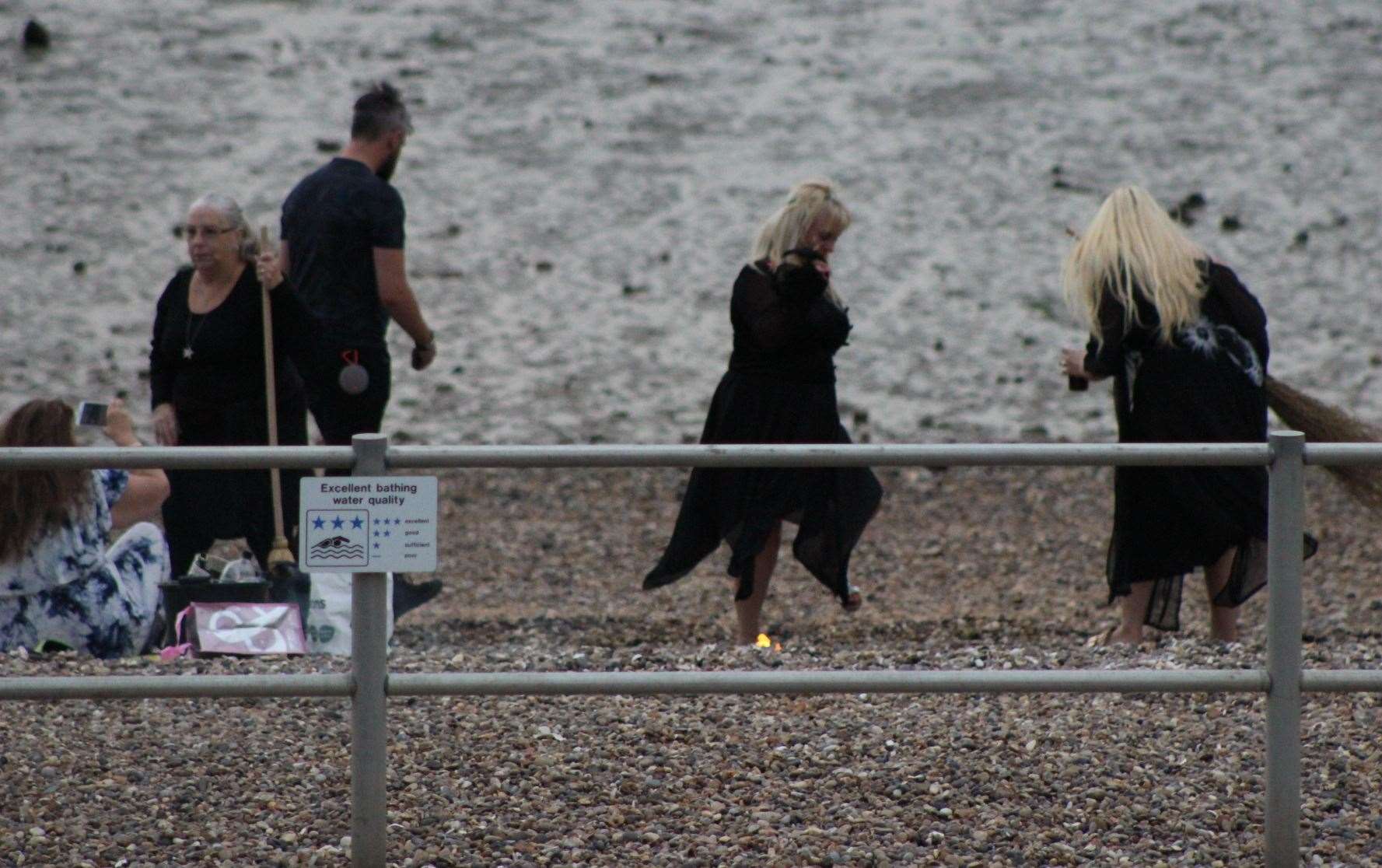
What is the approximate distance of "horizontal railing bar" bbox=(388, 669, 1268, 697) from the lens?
384 cm

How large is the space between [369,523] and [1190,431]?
3.26 m

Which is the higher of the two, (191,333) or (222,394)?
(191,333)

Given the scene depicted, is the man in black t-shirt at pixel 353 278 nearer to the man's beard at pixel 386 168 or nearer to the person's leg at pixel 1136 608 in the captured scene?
the man's beard at pixel 386 168

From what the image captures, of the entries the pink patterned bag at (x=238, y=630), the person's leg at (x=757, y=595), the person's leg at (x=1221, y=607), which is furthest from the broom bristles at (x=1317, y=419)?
the pink patterned bag at (x=238, y=630)

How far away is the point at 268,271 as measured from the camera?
256 inches

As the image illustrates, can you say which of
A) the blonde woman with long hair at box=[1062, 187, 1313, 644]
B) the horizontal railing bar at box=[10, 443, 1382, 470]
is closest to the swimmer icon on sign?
the horizontal railing bar at box=[10, 443, 1382, 470]

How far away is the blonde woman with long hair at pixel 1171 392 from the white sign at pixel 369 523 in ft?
10.0

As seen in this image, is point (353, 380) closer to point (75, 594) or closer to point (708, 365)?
point (75, 594)

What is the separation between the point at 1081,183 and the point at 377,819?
11200 mm

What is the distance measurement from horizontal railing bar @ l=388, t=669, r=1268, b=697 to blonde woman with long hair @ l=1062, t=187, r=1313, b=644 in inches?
93.7

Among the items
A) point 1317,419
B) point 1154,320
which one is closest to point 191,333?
point 1154,320

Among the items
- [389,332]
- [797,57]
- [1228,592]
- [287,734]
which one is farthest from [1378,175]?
[287,734]

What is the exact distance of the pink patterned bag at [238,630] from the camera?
5637 mm

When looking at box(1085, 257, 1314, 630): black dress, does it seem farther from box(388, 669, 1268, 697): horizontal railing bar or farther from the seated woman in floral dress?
the seated woman in floral dress
